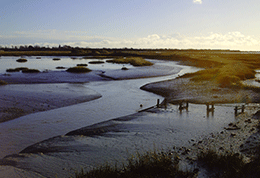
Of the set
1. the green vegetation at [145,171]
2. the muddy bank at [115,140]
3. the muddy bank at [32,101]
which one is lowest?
the muddy bank at [115,140]

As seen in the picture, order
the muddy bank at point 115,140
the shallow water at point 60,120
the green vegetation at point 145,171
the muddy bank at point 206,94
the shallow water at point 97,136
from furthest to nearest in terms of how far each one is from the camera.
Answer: the muddy bank at point 206,94, the shallow water at point 60,120, the shallow water at point 97,136, the muddy bank at point 115,140, the green vegetation at point 145,171

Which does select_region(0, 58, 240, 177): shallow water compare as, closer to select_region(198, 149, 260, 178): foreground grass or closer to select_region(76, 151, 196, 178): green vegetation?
select_region(76, 151, 196, 178): green vegetation

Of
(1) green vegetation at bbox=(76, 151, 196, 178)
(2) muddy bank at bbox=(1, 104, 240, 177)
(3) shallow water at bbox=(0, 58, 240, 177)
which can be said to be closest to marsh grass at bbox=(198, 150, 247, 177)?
(1) green vegetation at bbox=(76, 151, 196, 178)

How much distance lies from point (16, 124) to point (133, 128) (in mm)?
8077

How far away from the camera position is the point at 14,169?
9508mm

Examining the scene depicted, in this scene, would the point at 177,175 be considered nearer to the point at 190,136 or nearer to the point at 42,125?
the point at 190,136

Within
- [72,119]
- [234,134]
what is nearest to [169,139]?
[234,134]

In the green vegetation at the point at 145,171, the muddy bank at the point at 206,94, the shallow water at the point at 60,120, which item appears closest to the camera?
the green vegetation at the point at 145,171

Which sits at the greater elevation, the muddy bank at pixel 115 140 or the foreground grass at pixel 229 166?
the foreground grass at pixel 229 166

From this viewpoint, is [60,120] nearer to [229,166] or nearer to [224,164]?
[224,164]

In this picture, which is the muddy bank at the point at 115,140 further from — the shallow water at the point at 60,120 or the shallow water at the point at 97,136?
the shallow water at the point at 60,120

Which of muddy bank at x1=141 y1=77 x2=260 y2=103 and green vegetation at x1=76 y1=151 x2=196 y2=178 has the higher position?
muddy bank at x1=141 y1=77 x2=260 y2=103

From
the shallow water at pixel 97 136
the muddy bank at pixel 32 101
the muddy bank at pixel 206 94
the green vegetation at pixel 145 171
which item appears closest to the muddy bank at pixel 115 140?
the shallow water at pixel 97 136

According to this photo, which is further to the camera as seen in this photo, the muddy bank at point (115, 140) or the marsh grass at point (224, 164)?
the muddy bank at point (115, 140)
